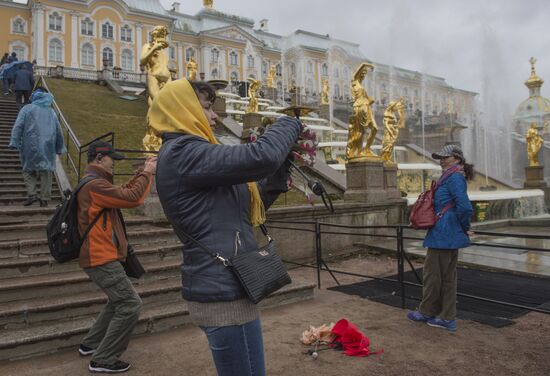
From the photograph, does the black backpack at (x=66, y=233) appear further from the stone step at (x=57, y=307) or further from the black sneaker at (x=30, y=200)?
the black sneaker at (x=30, y=200)

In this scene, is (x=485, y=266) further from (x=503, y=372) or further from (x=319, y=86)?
(x=319, y=86)

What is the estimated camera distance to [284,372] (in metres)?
3.93

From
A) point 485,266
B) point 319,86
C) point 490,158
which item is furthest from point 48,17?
point 485,266

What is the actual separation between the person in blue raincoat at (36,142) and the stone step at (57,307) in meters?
3.52

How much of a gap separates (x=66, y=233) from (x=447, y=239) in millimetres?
3947

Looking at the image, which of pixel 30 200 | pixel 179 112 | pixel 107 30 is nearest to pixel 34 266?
pixel 30 200

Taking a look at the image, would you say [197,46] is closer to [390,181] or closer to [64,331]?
[390,181]

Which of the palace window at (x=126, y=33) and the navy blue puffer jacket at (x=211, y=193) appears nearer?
the navy blue puffer jacket at (x=211, y=193)

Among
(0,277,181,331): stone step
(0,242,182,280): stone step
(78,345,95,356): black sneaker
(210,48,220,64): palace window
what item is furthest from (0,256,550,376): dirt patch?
(210,48,220,64): palace window

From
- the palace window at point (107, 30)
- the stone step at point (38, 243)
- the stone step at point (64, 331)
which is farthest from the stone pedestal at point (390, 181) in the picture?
the palace window at point (107, 30)

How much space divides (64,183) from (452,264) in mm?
7747

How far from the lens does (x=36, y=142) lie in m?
7.82

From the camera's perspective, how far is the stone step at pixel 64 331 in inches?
168

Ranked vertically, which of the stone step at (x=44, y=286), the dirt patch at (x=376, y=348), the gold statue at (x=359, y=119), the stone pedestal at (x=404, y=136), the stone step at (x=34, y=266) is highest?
the stone pedestal at (x=404, y=136)
